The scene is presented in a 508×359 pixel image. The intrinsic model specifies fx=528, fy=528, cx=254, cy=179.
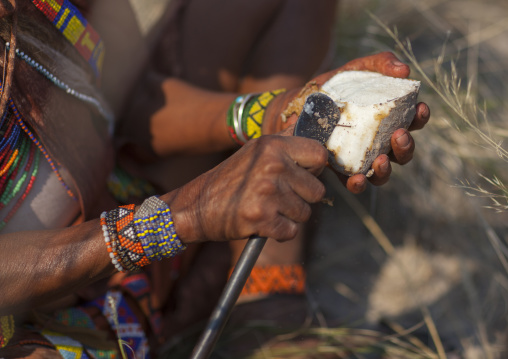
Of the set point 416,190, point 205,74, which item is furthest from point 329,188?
point 205,74

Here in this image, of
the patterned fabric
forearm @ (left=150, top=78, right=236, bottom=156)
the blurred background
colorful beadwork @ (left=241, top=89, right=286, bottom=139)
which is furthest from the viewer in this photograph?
the blurred background

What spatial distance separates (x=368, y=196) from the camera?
2.02 m

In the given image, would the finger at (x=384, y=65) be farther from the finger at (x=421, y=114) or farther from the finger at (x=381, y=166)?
the finger at (x=381, y=166)

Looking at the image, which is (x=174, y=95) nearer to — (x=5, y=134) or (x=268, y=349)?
(x=5, y=134)

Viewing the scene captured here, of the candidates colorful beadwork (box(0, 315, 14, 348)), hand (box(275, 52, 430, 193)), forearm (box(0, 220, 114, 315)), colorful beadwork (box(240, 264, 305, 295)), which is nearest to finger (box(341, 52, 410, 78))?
hand (box(275, 52, 430, 193))

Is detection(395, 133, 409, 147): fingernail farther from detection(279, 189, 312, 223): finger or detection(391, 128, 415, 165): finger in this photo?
detection(279, 189, 312, 223): finger

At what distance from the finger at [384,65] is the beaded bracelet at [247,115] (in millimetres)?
190

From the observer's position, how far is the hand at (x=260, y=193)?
2.92 feet

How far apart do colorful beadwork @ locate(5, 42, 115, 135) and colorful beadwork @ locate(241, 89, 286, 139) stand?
0.36 meters

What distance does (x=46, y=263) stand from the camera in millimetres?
967

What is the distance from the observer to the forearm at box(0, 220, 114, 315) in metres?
0.95

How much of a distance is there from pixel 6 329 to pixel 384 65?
36.6 inches

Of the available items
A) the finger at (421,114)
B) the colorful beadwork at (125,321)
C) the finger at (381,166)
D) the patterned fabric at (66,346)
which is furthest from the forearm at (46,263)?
the finger at (421,114)

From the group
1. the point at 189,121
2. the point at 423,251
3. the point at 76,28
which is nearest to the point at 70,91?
the point at 76,28
